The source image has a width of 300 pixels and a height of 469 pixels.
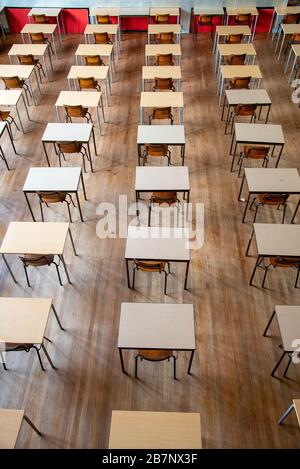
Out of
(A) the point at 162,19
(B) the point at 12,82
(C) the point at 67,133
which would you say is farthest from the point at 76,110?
(A) the point at 162,19

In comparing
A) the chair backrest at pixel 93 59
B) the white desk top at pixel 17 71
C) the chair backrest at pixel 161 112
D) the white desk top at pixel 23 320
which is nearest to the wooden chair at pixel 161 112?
the chair backrest at pixel 161 112

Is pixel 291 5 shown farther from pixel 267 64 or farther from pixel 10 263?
pixel 10 263

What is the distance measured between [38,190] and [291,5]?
9353 millimetres

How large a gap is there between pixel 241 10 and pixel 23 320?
9824 millimetres

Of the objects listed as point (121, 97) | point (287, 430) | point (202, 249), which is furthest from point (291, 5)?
point (287, 430)

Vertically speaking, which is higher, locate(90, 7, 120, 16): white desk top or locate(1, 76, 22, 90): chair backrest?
locate(90, 7, 120, 16): white desk top

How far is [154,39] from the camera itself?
33.6 feet

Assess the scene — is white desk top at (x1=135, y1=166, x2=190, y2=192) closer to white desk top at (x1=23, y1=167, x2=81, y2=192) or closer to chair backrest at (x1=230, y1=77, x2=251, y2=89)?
white desk top at (x1=23, y1=167, x2=81, y2=192)

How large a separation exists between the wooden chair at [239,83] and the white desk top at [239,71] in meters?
0.12

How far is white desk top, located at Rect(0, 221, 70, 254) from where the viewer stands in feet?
A: 14.8

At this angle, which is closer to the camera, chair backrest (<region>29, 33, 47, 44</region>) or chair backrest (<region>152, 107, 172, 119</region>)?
chair backrest (<region>152, 107, 172, 119</region>)

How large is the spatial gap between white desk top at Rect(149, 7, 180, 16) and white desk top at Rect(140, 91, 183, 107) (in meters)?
4.13

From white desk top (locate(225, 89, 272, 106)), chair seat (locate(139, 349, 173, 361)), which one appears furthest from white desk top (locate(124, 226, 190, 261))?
white desk top (locate(225, 89, 272, 106))

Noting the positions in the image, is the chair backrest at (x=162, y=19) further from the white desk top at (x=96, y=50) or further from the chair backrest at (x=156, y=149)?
the chair backrest at (x=156, y=149)
